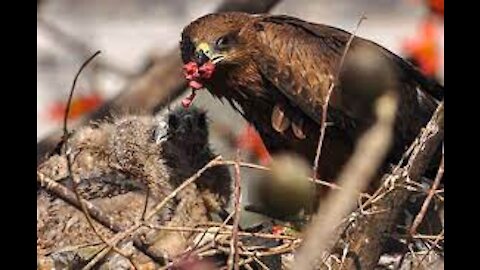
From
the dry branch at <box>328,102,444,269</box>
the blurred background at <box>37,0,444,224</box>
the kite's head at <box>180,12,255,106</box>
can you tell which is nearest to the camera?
the dry branch at <box>328,102,444,269</box>

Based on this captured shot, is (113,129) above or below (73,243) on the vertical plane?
above

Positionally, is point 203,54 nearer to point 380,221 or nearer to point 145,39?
point 380,221

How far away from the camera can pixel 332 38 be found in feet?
10.5

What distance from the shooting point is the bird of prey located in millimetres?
3016

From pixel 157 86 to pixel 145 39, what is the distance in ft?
9.98

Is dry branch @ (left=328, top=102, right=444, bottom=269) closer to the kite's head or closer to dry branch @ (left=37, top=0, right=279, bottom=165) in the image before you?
the kite's head

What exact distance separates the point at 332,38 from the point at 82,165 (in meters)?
0.84

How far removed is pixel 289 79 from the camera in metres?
3.09

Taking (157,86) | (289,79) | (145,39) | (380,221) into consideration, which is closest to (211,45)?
(289,79)

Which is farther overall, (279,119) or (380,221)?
(279,119)

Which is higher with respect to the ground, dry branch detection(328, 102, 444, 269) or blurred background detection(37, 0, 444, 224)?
blurred background detection(37, 0, 444, 224)

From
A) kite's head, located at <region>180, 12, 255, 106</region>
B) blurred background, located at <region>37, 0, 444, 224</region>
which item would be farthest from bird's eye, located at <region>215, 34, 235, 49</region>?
blurred background, located at <region>37, 0, 444, 224</region>
